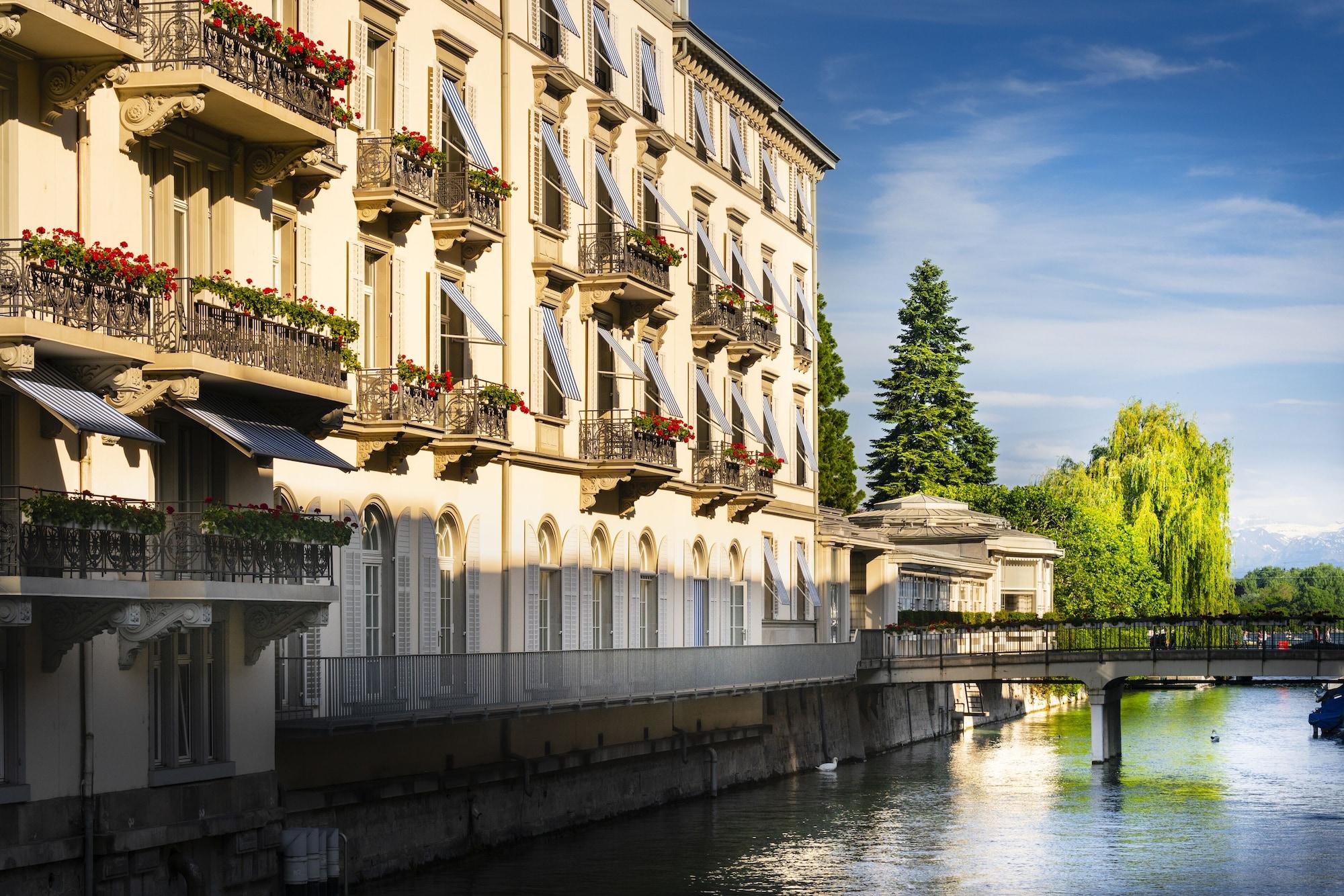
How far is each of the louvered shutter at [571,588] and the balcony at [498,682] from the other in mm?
1264

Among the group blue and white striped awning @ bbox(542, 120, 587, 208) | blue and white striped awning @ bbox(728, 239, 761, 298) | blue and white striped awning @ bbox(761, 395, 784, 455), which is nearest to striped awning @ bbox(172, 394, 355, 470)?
blue and white striped awning @ bbox(542, 120, 587, 208)

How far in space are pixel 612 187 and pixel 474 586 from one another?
32.5 feet

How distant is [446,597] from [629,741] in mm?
9316

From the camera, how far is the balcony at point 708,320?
47000 millimetres

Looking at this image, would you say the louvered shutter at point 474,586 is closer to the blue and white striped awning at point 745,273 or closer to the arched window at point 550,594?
the arched window at point 550,594

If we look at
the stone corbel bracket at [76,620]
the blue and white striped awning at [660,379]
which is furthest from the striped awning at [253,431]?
the blue and white striped awning at [660,379]

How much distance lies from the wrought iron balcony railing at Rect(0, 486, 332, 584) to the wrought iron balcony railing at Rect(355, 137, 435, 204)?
7.65 metres

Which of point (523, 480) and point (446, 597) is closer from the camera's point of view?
→ point (446, 597)

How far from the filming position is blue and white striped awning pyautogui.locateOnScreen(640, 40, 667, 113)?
143 ft

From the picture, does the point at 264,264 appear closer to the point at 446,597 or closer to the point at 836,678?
the point at 446,597

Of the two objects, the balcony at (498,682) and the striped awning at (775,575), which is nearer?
the balcony at (498,682)

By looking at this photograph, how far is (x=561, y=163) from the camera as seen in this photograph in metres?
37.3

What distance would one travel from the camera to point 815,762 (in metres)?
53.4

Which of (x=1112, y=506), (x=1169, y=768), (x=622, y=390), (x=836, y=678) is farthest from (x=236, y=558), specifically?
(x=1112, y=506)
